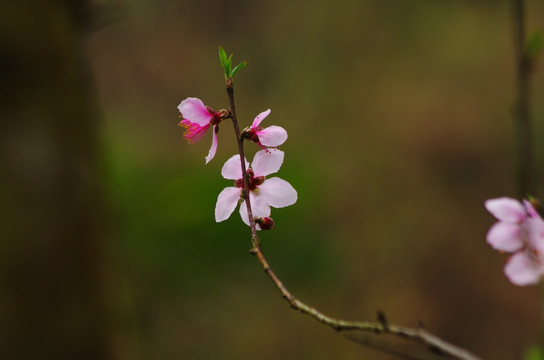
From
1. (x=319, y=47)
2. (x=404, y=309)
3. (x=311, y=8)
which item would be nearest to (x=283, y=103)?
(x=319, y=47)

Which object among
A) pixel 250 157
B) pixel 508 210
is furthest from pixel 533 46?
pixel 250 157

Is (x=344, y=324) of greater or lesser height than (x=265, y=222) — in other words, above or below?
below

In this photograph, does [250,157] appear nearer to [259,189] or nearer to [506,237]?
[259,189]

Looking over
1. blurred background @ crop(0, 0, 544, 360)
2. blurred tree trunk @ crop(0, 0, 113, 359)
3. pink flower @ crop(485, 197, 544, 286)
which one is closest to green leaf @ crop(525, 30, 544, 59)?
pink flower @ crop(485, 197, 544, 286)

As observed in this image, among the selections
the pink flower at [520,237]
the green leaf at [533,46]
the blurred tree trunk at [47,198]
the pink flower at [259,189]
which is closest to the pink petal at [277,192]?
the pink flower at [259,189]

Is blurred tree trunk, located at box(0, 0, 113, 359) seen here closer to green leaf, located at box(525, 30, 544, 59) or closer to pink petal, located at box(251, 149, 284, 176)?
pink petal, located at box(251, 149, 284, 176)
